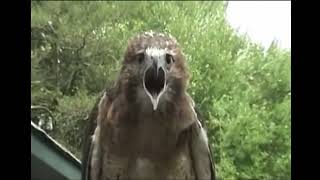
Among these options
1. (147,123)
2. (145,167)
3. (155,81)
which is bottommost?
(145,167)

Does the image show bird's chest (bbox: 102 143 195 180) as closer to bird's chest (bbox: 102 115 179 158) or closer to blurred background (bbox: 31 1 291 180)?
bird's chest (bbox: 102 115 179 158)

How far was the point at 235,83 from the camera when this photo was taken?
7.94 meters

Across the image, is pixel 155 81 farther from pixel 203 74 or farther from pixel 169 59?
pixel 203 74

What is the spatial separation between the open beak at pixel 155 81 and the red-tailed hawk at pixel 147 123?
1.0 inches

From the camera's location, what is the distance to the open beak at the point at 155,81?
1.79 metres

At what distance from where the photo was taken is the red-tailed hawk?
6.29 feet

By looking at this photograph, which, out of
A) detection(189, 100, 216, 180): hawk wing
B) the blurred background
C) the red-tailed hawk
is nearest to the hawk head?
the red-tailed hawk

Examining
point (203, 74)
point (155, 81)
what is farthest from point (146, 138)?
point (203, 74)

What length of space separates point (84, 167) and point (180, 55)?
491mm

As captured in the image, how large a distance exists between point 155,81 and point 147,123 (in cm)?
17

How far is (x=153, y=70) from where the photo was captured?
5.89 feet

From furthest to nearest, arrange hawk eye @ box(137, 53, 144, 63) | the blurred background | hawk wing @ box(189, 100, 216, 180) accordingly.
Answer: the blurred background < hawk wing @ box(189, 100, 216, 180) < hawk eye @ box(137, 53, 144, 63)

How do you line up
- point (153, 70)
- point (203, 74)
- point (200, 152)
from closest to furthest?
point (153, 70), point (200, 152), point (203, 74)
